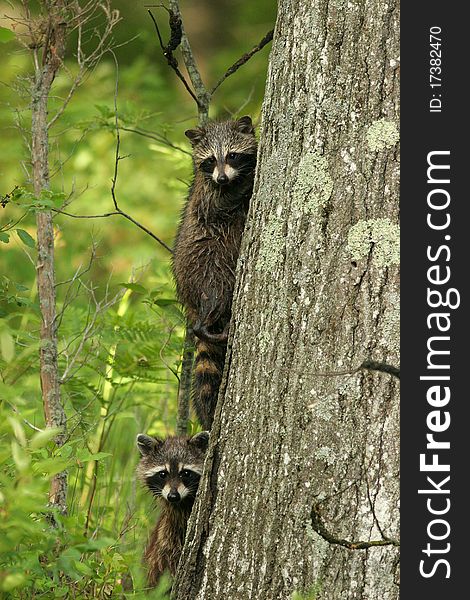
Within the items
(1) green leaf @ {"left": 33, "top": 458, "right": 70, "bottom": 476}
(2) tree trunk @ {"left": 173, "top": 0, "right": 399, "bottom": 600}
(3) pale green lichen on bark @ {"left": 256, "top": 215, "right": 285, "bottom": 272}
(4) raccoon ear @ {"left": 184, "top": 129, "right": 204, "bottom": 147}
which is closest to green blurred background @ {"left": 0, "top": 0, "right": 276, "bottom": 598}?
(1) green leaf @ {"left": 33, "top": 458, "right": 70, "bottom": 476}

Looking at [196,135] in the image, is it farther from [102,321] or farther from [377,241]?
[377,241]

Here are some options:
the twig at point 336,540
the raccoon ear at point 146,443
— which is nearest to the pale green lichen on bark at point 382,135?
the twig at point 336,540

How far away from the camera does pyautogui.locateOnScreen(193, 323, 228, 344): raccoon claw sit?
462 cm

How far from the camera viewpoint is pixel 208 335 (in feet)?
15.3

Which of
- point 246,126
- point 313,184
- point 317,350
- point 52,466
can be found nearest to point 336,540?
point 317,350

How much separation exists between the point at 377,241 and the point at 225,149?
6.34 ft

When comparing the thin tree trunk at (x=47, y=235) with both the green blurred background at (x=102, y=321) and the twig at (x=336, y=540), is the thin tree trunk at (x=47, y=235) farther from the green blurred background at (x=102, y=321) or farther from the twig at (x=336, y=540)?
the twig at (x=336, y=540)

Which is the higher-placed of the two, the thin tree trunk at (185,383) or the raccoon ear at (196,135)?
the raccoon ear at (196,135)

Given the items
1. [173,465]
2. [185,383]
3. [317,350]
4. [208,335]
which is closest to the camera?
[317,350]

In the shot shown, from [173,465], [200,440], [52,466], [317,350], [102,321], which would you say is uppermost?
[102,321]

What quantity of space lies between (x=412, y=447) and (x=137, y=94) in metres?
7.43

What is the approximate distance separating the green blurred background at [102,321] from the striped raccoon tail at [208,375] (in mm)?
285

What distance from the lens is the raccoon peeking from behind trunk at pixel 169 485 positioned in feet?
15.5

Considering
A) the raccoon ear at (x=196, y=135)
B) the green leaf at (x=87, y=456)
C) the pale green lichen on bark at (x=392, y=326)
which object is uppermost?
the raccoon ear at (x=196, y=135)
